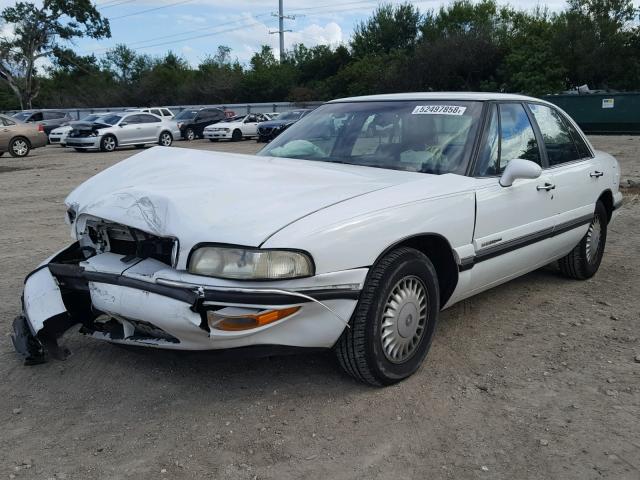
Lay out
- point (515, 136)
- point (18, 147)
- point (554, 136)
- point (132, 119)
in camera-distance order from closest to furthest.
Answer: point (515, 136)
point (554, 136)
point (18, 147)
point (132, 119)

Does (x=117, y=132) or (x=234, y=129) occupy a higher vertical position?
(x=117, y=132)

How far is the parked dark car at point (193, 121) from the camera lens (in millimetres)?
29344

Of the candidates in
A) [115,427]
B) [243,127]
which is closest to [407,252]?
[115,427]

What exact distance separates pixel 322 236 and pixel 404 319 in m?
0.78

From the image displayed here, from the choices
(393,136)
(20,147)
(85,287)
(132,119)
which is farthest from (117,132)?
(85,287)

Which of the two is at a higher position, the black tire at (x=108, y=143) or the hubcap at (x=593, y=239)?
the black tire at (x=108, y=143)

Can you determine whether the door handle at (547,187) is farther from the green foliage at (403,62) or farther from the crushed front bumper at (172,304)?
the green foliage at (403,62)

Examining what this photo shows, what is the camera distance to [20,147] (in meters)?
20.4

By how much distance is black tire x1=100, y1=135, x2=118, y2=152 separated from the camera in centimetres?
2265

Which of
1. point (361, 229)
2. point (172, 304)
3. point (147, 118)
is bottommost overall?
point (172, 304)

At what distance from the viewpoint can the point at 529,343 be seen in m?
3.91

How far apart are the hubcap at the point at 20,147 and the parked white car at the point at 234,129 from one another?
9.30 m

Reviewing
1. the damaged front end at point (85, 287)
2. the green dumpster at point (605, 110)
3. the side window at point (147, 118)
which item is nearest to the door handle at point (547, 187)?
the damaged front end at point (85, 287)

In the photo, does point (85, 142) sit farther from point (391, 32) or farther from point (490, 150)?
point (391, 32)
